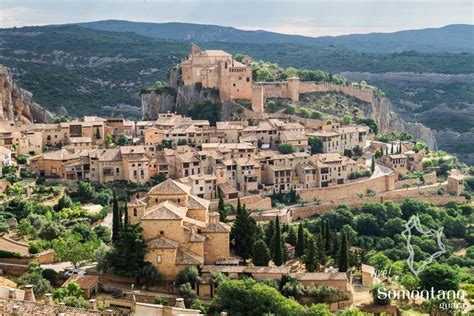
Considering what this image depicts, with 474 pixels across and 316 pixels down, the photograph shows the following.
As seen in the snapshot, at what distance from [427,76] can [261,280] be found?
346 feet

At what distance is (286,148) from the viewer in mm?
51562

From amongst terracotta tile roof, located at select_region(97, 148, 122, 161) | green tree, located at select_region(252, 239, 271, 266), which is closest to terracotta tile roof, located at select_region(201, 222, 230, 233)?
green tree, located at select_region(252, 239, 271, 266)

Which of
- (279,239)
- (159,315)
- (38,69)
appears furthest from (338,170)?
(38,69)

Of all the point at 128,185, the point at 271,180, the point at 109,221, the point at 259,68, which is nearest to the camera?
the point at 109,221

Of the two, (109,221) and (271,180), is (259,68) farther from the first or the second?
(109,221)

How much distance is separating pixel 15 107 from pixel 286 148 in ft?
78.1

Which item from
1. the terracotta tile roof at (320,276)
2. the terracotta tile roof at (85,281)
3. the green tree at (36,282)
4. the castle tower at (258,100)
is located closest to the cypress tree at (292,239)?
the terracotta tile roof at (320,276)

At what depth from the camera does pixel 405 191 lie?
5300 cm

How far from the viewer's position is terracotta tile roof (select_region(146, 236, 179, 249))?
94.2ft

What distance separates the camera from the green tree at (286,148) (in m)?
51.5

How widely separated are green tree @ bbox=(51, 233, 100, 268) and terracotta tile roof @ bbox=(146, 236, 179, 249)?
3486mm

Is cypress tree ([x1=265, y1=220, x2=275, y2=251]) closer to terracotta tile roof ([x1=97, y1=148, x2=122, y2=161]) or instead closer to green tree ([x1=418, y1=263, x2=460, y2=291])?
green tree ([x1=418, y1=263, x2=460, y2=291])

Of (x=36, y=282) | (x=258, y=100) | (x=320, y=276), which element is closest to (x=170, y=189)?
(x=320, y=276)

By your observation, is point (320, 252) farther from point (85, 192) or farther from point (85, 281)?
point (85, 192)
